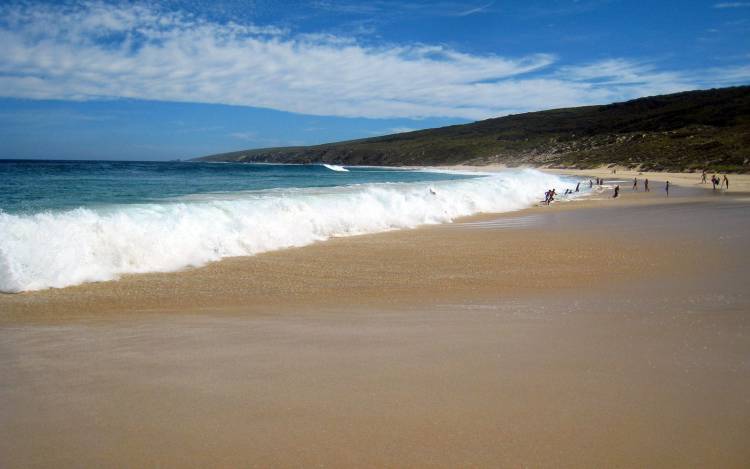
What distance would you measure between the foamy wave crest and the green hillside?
147 ft

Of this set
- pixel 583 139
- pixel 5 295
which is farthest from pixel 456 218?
pixel 583 139

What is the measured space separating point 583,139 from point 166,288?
91.4 m

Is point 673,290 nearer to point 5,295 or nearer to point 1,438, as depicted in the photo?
point 1,438

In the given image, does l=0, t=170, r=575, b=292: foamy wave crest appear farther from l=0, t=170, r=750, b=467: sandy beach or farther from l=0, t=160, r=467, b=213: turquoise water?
l=0, t=160, r=467, b=213: turquoise water

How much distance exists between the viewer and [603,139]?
81375 millimetres

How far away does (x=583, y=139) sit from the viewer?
87625 mm

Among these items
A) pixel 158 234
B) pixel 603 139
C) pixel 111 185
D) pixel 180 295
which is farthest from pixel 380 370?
pixel 603 139

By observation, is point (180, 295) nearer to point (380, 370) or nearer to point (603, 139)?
point (380, 370)

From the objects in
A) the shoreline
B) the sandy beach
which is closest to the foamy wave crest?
the shoreline

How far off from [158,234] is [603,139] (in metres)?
84.7

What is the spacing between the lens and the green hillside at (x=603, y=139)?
5597 centimetres

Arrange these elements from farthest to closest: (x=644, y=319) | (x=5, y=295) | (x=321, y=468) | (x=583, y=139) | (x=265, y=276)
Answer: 1. (x=583, y=139)
2. (x=265, y=276)
3. (x=5, y=295)
4. (x=644, y=319)
5. (x=321, y=468)

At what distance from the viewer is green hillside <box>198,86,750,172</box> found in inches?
2203

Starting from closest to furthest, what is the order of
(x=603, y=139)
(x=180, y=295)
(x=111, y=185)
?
(x=180, y=295)
(x=111, y=185)
(x=603, y=139)
